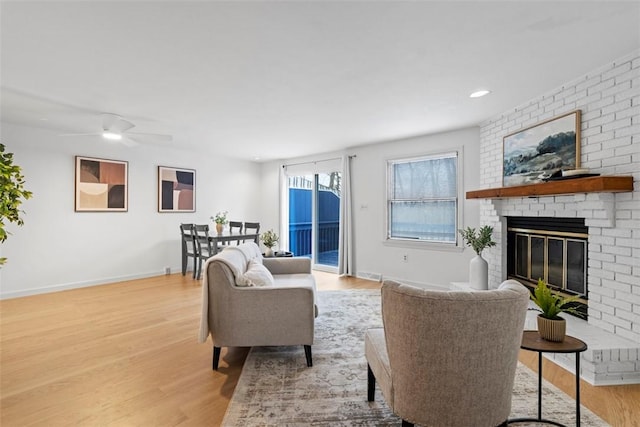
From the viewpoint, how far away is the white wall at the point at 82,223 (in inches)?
171

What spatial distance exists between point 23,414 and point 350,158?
5.07m

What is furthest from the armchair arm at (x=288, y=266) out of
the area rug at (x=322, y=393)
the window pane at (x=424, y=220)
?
the window pane at (x=424, y=220)

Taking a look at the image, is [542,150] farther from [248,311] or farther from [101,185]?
[101,185]

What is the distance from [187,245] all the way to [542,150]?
5.81 meters

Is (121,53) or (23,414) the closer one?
(23,414)

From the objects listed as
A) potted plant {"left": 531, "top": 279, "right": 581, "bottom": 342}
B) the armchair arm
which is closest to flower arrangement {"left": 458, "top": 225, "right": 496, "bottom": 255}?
the armchair arm

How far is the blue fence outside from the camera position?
6.62m

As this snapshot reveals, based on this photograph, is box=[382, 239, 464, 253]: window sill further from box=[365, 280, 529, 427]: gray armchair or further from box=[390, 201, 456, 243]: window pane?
box=[365, 280, 529, 427]: gray armchair

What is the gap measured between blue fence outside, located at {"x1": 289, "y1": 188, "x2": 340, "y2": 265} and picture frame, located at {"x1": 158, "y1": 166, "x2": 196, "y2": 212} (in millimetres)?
2130

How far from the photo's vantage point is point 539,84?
2908 millimetres

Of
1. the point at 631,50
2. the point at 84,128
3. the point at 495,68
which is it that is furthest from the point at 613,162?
the point at 84,128

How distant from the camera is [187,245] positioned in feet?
20.0

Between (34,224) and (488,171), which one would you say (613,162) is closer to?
(488,171)

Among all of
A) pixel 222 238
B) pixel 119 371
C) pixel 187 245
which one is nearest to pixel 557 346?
pixel 119 371
